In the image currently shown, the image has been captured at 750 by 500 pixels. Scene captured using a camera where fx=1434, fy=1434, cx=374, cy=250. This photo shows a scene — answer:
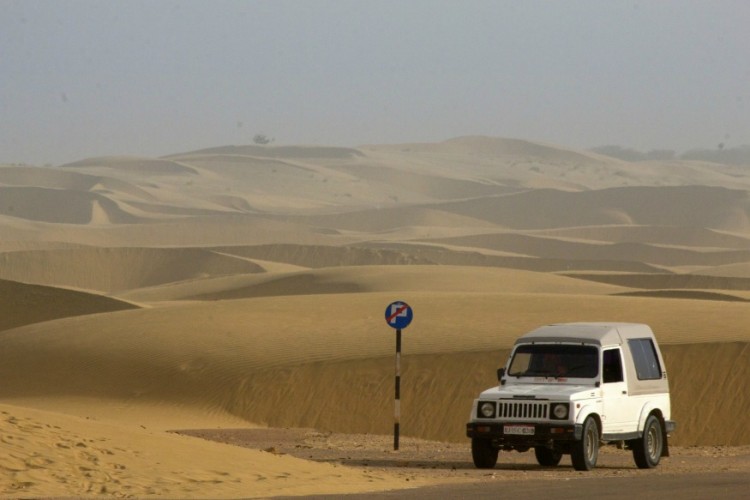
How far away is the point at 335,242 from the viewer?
107 metres

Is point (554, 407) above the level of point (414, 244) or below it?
below

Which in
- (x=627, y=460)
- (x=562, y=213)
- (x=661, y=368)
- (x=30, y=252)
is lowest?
(x=627, y=460)

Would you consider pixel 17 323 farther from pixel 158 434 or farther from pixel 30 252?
pixel 30 252

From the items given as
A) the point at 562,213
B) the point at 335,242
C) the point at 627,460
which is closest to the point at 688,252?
the point at 335,242

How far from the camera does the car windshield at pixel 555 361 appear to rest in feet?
55.5

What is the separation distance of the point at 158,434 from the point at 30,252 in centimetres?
6903

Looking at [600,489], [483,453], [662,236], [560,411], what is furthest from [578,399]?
[662,236]

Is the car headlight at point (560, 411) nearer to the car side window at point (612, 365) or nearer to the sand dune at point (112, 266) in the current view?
the car side window at point (612, 365)

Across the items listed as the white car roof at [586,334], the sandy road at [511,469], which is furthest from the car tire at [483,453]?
the white car roof at [586,334]

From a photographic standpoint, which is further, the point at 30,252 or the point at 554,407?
the point at 30,252

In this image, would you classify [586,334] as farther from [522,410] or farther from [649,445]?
[649,445]

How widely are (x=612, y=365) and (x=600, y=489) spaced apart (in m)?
2.89

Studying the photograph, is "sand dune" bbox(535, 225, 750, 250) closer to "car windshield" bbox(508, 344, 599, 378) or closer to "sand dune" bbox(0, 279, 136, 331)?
"sand dune" bbox(0, 279, 136, 331)

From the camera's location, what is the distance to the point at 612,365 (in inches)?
672
